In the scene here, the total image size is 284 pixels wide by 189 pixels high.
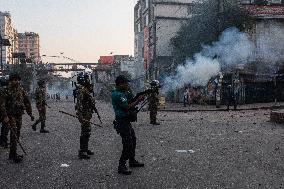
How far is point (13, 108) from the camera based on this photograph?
9.03 meters

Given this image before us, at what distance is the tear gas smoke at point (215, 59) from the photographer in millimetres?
31031

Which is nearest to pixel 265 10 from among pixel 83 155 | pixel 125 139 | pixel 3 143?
pixel 3 143

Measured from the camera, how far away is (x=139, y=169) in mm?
7793

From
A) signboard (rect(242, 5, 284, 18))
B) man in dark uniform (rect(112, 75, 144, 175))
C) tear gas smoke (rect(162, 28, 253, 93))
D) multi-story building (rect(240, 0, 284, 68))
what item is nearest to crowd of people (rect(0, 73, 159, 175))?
man in dark uniform (rect(112, 75, 144, 175))

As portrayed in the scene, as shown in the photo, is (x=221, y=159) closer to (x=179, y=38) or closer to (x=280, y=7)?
(x=280, y=7)

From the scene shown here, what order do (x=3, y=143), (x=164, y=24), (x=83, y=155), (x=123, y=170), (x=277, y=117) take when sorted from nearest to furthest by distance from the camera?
1. (x=123, y=170)
2. (x=83, y=155)
3. (x=3, y=143)
4. (x=277, y=117)
5. (x=164, y=24)

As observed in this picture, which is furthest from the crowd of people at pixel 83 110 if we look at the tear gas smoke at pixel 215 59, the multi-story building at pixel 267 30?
the multi-story building at pixel 267 30

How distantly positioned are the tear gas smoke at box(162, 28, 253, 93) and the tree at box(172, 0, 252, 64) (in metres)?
0.86

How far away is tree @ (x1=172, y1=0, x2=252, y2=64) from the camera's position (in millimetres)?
37906

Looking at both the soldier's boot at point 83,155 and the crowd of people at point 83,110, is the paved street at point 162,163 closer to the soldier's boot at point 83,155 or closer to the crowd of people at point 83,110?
Result: the soldier's boot at point 83,155

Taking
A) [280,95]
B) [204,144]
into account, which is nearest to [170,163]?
[204,144]

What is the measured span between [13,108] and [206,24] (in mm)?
33749

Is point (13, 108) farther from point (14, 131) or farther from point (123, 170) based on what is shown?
point (123, 170)

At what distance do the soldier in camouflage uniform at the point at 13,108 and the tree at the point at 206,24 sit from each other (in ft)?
93.7
